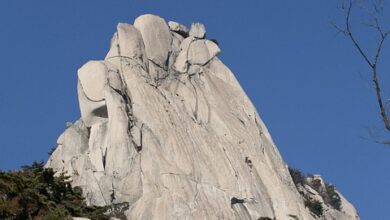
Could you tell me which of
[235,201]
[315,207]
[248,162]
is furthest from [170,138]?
[315,207]

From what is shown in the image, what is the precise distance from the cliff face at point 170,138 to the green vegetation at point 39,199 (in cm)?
2743

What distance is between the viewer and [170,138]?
66000mm

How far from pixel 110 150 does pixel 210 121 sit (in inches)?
416

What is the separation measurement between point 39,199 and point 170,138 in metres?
38.1

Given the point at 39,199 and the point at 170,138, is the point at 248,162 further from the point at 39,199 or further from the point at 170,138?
the point at 39,199

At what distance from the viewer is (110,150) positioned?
6412 centimetres

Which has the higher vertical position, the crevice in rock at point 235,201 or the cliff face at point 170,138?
the cliff face at point 170,138

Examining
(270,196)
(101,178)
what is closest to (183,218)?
(101,178)

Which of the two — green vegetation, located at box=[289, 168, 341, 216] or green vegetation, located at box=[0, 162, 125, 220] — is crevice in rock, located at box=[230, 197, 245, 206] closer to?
green vegetation, located at box=[289, 168, 341, 216]

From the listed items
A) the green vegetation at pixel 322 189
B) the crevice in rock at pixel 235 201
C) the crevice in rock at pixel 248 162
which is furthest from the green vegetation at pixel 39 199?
the green vegetation at pixel 322 189

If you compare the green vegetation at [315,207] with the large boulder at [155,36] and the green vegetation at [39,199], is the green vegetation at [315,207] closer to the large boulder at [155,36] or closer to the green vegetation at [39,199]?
the large boulder at [155,36]

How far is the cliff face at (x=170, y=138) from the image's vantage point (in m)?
62.0

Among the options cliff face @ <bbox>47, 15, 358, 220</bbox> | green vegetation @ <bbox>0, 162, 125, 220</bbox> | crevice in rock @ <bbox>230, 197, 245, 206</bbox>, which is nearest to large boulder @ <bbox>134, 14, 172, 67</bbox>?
cliff face @ <bbox>47, 15, 358, 220</bbox>

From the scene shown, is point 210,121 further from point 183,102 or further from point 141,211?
point 141,211
